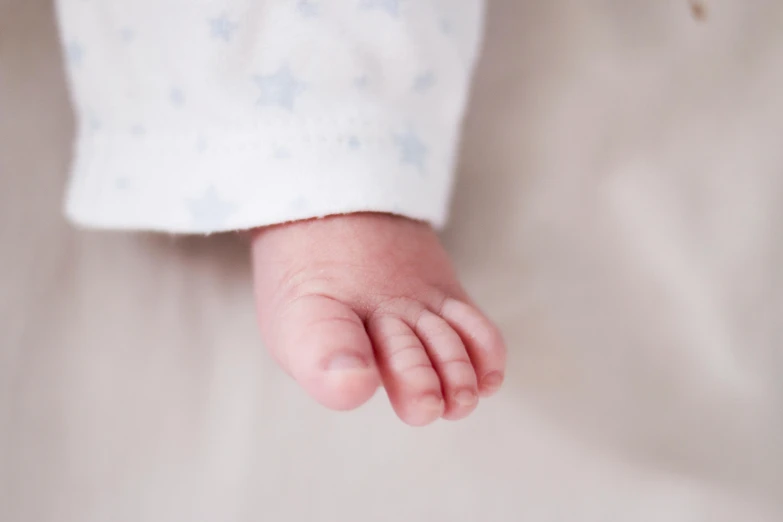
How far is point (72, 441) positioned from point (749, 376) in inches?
18.1

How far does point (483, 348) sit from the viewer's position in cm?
38

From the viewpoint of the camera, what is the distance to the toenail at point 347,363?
34 cm

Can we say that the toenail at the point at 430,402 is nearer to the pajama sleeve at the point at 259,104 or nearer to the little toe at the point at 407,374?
the little toe at the point at 407,374

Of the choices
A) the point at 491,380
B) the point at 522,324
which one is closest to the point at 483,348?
the point at 491,380

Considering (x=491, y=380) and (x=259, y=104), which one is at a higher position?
(x=259, y=104)

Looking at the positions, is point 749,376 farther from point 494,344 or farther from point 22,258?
point 22,258

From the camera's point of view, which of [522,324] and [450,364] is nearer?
[450,364]

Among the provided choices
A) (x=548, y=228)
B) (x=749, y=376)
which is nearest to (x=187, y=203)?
(x=548, y=228)

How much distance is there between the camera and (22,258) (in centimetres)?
48

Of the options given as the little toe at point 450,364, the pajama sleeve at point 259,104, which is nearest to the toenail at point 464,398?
the little toe at point 450,364

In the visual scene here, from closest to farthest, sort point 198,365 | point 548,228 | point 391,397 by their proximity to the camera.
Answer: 1. point 391,397
2. point 198,365
3. point 548,228

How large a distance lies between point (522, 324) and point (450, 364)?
0.15 m

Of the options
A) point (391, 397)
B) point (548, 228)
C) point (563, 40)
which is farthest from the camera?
point (563, 40)

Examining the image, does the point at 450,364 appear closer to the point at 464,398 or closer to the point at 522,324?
the point at 464,398
